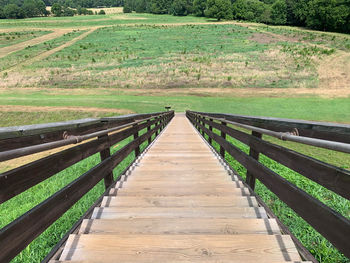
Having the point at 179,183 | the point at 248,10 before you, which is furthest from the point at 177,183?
the point at 248,10

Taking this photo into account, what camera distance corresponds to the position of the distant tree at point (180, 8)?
99.8m

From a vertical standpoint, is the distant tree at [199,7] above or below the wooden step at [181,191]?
above

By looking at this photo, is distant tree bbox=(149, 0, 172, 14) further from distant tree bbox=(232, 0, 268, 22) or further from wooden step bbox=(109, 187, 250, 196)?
wooden step bbox=(109, 187, 250, 196)

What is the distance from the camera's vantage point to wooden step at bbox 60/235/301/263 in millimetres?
1468

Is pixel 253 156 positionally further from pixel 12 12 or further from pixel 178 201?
pixel 12 12

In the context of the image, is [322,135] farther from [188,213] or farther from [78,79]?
[78,79]

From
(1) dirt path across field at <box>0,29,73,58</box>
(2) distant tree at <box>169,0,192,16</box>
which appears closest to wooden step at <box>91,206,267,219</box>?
(1) dirt path across field at <box>0,29,73,58</box>

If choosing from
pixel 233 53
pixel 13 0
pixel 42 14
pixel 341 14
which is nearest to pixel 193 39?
pixel 233 53

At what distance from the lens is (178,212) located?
2.12m

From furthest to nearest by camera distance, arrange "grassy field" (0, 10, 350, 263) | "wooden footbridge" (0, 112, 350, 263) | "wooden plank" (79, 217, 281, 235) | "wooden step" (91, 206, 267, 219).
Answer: "grassy field" (0, 10, 350, 263) → "wooden step" (91, 206, 267, 219) → "wooden plank" (79, 217, 281, 235) → "wooden footbridge" (0, 112, 350, 263)

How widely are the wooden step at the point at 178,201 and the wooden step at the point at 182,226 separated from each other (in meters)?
0.40

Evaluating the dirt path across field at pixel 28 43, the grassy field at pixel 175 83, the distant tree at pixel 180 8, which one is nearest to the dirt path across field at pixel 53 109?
the grassy field at pixel 175 83

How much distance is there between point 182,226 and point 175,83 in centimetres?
2651

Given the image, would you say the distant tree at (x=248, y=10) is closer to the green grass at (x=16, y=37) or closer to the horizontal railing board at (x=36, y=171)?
the green grass at (x=16, y=37)
